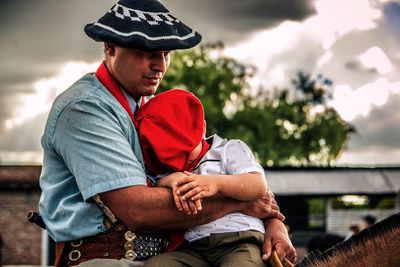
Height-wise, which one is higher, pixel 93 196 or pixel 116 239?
pixel 93 196

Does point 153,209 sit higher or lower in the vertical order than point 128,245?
higher

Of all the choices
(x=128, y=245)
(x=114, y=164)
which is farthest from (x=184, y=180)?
(x=128, y=245)

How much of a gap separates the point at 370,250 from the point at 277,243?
1.71 feet

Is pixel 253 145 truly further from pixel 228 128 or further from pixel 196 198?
pixel 196 198

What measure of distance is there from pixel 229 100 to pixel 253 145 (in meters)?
4.25

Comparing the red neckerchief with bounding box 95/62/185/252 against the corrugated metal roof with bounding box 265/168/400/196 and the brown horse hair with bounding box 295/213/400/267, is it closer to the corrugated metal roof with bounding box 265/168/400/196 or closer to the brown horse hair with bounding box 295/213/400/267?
the brown horse hair with bounding box 295/213/400/267

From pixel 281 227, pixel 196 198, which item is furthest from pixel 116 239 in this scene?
pixel 281 227

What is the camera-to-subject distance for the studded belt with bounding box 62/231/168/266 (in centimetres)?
204

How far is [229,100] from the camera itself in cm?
3441

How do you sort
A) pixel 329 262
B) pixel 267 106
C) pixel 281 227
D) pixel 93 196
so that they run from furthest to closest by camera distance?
pixel 267 106, pixel 281 227, pixel 93 196, pixel 329 262

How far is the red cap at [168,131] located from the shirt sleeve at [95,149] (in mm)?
115

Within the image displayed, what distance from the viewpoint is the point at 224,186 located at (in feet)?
6.77

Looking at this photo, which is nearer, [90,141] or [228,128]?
[90,141]

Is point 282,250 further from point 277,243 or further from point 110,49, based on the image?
point 110,49
